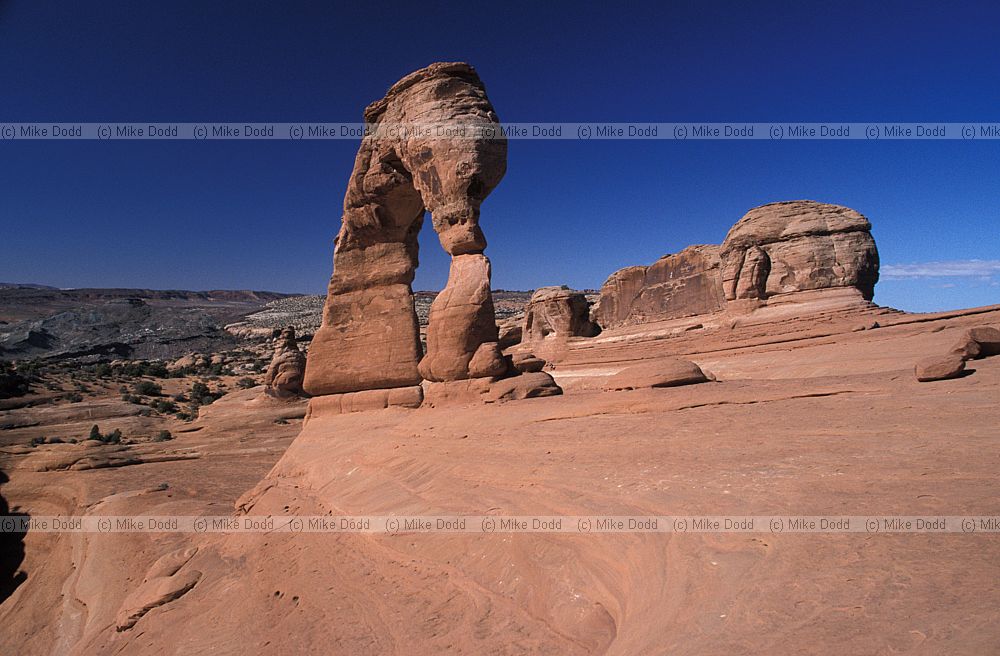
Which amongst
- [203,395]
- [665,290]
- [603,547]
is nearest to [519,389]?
[603,547]

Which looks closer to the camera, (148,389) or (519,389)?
(519,389)

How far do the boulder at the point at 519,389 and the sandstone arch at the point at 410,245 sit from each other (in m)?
0.27

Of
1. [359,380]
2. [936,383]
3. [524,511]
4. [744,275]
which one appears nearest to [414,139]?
[359,380]

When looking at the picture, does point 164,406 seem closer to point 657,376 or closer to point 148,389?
point 148,389

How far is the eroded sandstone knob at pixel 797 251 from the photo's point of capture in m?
18.5

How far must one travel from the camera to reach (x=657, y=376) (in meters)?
6.77

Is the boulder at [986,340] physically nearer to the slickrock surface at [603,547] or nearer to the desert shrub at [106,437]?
the slickrock surface at [603,547]

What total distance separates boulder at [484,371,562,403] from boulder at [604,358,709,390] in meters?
0.88

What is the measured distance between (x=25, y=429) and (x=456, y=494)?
72.2ft

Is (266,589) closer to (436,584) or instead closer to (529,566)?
(436,584)

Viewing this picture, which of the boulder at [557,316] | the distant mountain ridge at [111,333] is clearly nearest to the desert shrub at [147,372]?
the distant mountain ridge at [111,333]

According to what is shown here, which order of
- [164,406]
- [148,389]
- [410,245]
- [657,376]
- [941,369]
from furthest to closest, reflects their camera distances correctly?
[148,389] → [164,406] → [410,245] → [657,376] → [941,369]

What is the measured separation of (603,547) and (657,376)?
12.5 feet

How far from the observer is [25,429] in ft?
61.0
